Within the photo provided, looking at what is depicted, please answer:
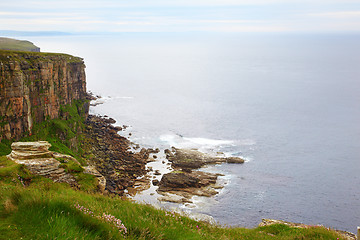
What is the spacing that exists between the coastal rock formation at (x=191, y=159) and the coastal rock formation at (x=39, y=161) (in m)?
39.9

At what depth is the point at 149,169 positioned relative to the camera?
6694cm

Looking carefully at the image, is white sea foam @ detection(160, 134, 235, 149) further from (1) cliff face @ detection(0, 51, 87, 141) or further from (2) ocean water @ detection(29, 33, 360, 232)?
(1) cliff face @ detection(0, 51, 87, 141)

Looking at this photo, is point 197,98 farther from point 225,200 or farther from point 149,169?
point 225,200

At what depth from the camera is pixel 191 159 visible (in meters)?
73.8

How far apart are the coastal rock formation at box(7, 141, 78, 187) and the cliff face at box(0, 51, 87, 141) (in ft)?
55.0

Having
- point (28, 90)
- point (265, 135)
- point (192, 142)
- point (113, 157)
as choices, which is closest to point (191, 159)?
point (192, 142)

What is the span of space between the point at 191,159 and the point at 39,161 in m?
47.2

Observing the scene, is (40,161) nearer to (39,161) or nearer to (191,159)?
(39,161)

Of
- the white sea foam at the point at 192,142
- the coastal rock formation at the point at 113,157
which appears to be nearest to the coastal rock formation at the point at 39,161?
the coastal rock formation at the point at 113,157

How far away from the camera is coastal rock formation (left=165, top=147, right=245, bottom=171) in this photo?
70.8 meters

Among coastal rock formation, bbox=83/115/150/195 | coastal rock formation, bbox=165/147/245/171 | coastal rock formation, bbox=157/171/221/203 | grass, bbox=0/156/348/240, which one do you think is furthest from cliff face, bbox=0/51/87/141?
grass, bbox=0/156/348/240

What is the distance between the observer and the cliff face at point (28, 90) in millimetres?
45281

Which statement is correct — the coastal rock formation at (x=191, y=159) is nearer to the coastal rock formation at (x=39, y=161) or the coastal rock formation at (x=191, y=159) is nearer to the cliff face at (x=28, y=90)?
the cliff face at (x=28, y=90)

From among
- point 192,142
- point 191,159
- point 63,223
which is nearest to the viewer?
point 63,223
